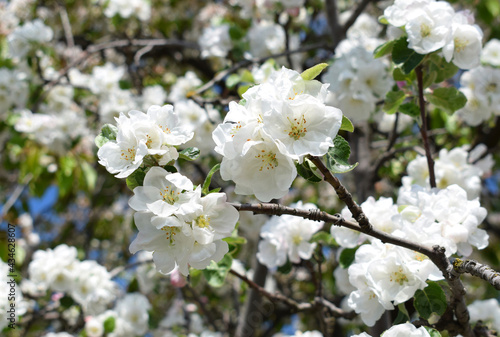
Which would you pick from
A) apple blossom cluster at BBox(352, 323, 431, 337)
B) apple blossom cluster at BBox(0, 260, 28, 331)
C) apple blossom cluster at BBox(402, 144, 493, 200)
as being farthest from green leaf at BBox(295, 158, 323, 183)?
apple blossom cluster at BBox(0, 260, 28, 331)

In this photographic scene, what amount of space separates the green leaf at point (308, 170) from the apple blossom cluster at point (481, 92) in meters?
1.51

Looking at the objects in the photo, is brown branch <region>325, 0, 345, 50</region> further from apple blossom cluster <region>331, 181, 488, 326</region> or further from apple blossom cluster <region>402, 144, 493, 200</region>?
apple blossom cluster <region>331, 181, 488, 326</region>

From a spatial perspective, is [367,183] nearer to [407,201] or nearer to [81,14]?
[407,201]

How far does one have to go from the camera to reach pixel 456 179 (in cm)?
174

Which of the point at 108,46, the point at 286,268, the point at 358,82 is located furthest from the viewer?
the point at 108,46

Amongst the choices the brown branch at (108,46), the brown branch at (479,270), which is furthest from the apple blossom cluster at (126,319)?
the brown branch at (479,270)

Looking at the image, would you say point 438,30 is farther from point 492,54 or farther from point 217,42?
point 217,42

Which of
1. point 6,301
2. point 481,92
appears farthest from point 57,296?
point 481,92

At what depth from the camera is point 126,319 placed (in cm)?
260

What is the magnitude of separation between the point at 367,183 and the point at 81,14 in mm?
3789

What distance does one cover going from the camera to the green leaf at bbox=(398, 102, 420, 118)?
143 cm

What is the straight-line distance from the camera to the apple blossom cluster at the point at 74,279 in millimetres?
2246

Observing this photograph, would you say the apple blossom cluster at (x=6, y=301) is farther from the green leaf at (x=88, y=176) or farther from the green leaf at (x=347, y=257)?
the green leaf at (x=347, y=257)

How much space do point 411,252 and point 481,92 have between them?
4.29 ft
